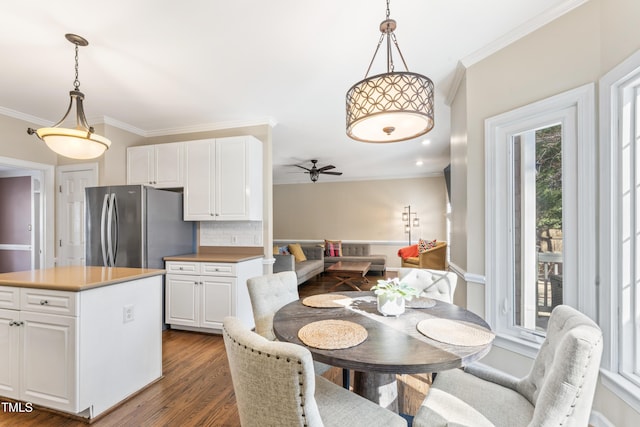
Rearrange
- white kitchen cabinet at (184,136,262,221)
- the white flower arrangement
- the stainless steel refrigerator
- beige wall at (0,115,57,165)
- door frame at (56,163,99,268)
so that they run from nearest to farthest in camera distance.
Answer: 1. the white flower arrangement
2. the stainless steel refrigerator
3. beige wall at (0,115,57,165)
4. white kitchen cabinet at (184,136,262,221)
5. door frame at (56,163,99,268)

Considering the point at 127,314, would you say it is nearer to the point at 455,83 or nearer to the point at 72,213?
the point at 72,213

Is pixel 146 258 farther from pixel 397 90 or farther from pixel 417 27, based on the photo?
pixel 417 27

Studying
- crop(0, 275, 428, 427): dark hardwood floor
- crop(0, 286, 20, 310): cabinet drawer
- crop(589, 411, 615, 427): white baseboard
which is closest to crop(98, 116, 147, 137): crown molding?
crop(0, 286, 20, 310): cabinet drawer

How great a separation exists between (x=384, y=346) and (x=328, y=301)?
0.71 metres

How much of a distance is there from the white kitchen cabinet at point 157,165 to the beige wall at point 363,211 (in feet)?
15.8

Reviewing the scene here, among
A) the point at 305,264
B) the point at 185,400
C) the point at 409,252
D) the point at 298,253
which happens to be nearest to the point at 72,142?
the point at 185,400

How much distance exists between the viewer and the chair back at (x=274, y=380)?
811 mm

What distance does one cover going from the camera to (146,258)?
316 cm

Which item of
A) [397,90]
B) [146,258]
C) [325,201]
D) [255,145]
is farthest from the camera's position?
[325,201]

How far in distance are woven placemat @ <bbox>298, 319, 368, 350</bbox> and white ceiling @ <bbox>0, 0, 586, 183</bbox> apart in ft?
6.12

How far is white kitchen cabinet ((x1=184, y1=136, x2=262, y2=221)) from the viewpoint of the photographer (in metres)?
3.48

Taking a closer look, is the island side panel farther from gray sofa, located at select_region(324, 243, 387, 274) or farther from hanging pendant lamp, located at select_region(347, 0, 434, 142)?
gray sofa, located at select_region(324, 243, 387, 274)

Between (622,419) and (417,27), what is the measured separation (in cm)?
254

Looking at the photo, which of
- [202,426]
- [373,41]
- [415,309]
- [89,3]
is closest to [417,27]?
[373,41]
